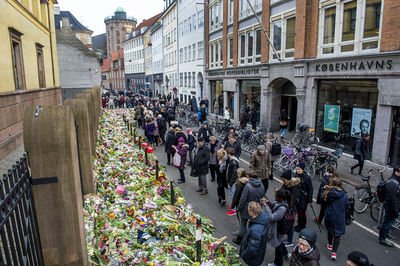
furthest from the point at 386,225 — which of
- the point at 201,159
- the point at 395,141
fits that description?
the point at 395,141

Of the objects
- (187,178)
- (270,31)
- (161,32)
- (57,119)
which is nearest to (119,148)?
(187,178)

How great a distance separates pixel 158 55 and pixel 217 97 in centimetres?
3128

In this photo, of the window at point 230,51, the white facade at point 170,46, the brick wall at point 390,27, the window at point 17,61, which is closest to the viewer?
the brick wall at point 390,27

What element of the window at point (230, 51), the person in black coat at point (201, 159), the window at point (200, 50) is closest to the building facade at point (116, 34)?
the window at point (200, 50)

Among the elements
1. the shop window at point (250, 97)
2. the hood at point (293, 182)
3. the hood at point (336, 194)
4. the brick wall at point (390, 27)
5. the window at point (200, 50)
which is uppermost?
the window at point (200, 50)

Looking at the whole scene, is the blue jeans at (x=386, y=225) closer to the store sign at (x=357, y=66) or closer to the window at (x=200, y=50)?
the store sign at (x=357, y=66)

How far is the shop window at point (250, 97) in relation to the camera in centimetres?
2142

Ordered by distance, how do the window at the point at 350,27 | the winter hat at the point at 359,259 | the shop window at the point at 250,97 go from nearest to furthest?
1. the winter hat at the point at 359,259
2. the window at the point at 350,27
3. the shop window at the point at 250,97

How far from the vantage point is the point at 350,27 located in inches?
516

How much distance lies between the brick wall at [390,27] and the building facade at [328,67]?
1.4 inches

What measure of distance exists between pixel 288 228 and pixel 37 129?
442cm

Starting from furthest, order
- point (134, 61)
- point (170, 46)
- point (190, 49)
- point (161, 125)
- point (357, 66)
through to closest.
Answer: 1. point (134, 61)
2. point (170, 46)
3. point (190, 49)
4. point (161, 125)
5. point (357, 66)

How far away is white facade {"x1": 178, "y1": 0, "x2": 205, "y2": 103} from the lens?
1283 inches

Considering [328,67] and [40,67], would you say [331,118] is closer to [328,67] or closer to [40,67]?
[328,67]
